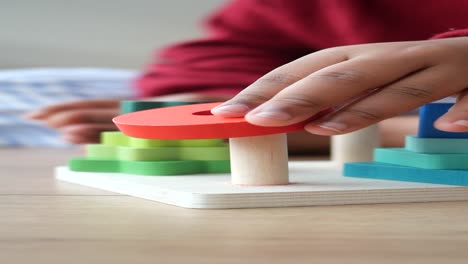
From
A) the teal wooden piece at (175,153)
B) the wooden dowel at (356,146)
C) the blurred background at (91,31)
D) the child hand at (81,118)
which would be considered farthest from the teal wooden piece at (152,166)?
the blurred background at (91,31)

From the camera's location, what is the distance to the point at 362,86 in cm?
59

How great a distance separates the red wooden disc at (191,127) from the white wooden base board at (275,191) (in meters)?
0.04

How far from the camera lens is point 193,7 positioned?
80.4 inches

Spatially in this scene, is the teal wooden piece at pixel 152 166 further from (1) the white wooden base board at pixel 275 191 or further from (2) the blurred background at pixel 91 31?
(2) the blurred background at pixel 91 31

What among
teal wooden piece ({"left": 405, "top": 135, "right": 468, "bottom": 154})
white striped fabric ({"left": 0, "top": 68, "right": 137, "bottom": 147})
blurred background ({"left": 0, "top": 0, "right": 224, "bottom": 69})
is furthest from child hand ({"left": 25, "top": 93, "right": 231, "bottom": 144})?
blurred background ({"left": 0, "top": 0, "right": 224, "bottom": 69})

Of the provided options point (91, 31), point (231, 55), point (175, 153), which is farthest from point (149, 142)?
point (91, 31)

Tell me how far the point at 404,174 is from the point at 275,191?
0.14 metres

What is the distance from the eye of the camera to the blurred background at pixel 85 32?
1922 millimetres

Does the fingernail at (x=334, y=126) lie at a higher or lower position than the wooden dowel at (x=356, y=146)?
higher

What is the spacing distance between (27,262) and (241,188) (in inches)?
9.0

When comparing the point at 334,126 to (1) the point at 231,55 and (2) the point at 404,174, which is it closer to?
(2) the point at 404,174

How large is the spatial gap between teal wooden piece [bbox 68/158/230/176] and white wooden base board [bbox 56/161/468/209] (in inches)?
0.6

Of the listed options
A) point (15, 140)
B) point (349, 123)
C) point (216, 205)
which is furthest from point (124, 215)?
point (15, 140)

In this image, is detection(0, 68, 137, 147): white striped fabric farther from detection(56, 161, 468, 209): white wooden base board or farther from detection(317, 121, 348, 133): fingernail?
detection(317, 121, 348, 133): fingernail
